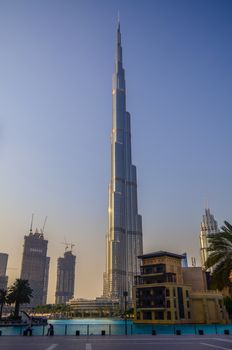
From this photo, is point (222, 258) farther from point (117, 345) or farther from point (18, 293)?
point (18, 293)

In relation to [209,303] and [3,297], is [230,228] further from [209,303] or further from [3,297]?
[209,303]

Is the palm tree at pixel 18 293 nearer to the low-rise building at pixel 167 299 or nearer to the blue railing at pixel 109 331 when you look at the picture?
the blue railing at pixel 109 331

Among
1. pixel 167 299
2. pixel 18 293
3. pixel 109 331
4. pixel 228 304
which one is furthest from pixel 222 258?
pixel 228 304

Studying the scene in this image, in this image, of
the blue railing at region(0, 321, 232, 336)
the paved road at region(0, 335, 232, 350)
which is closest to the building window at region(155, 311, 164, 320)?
the blue railing at region(0, 321, 232, 336)

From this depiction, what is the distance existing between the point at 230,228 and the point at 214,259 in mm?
4065

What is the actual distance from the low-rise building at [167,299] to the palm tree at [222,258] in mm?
80541

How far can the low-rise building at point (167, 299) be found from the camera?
111250mm

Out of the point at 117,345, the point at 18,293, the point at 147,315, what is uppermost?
the point at 18,293

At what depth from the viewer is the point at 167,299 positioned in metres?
111

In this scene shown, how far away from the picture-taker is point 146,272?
126500mm

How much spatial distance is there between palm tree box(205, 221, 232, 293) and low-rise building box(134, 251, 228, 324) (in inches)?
3171

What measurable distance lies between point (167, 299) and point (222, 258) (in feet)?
269

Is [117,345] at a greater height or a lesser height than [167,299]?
lesser

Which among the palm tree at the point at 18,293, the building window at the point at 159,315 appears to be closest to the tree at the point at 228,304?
the building window at the point at 159,315
